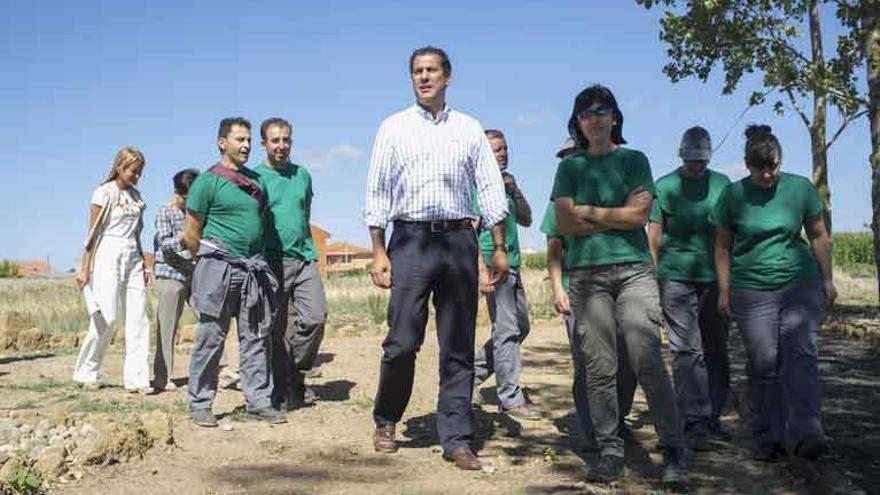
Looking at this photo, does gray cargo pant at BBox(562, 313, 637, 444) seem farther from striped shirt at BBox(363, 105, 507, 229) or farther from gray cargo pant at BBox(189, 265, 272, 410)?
gray cargo pant at BBox(189, 265, 272, 410)

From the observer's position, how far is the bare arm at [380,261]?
518cm

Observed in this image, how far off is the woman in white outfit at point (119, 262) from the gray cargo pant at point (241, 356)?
1.79 m

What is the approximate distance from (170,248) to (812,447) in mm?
5100

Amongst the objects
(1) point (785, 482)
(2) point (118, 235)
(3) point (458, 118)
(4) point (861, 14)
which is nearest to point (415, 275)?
(3) point (458, 118)

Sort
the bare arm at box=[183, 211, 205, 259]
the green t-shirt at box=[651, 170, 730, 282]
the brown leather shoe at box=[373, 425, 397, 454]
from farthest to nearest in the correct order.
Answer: the bare arm at box=[183, 211, 205, 259] → the green t-shirt at box=[651, 170, 730, 282] → the brown leather shoe at box=[373, 425, 397, 454]

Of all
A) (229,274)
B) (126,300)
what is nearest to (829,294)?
(229,274)

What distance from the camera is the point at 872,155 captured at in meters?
11.7

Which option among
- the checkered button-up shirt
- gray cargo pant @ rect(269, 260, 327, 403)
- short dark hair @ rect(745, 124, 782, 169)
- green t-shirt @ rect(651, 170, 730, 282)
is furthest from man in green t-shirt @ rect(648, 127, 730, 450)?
the checkered button-up shirt

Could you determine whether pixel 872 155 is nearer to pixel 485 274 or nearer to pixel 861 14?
pixel 861 14

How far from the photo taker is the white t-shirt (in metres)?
7.88

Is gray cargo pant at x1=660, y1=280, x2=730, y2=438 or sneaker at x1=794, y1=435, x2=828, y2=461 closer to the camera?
sneaker at x1=794, y1=435, x2=828, y2=461

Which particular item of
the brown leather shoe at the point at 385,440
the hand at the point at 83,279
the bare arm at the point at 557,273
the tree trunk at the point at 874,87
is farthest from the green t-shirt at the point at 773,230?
the tree trunk at the point at 874,87

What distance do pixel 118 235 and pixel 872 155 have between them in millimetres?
8766

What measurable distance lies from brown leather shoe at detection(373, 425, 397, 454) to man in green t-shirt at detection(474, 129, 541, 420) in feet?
4.49
